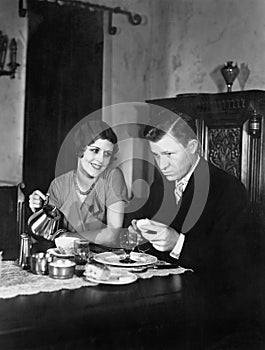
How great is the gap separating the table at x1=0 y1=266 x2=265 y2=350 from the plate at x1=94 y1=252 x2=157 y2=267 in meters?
0.13

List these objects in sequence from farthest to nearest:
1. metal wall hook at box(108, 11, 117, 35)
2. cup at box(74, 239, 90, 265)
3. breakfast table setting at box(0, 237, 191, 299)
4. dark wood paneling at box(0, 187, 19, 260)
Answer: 1. metal wall hook at box(108, 11, 117, 35)
2. dark wood paneling at box(0, 187, 19, 260)
3. cup at box(74, 239, 90, 265)
4. breakfast table setting at box(0, 237, 191, 299)

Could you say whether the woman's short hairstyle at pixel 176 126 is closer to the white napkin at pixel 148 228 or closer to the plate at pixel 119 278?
the white napkin at pixel 148 228

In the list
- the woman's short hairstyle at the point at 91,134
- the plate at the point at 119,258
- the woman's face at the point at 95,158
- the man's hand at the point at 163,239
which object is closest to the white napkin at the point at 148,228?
the man's hand at the point at 163,239

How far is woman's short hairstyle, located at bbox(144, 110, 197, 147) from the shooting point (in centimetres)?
277

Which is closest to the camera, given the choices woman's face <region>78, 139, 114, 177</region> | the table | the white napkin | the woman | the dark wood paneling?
the table

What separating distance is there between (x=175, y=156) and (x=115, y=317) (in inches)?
49.7

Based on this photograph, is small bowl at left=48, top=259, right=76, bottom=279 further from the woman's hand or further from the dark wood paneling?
the dark wood paneling

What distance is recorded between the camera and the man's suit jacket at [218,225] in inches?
95.1

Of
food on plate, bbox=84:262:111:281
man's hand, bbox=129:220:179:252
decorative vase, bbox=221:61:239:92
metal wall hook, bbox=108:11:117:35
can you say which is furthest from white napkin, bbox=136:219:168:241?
metal wall hook, bbox=108:11:117:35

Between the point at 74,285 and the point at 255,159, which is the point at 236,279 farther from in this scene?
the point at 74,285

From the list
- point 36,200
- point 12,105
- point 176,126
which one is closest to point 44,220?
point 36,200

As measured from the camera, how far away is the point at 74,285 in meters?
1.75

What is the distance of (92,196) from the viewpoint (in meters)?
2.68

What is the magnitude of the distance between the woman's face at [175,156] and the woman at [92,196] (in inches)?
9.9
